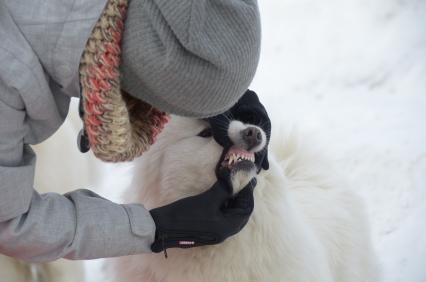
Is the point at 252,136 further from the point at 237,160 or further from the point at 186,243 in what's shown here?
the point at 186,243

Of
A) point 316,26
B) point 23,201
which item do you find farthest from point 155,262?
point 316,26

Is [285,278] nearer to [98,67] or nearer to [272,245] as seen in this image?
Result: [272,245]

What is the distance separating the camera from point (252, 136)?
1385mm

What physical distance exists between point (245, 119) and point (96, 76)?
500 mm

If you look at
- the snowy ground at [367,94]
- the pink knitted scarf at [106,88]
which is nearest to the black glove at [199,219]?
the pink knitted scarf at [106,88]

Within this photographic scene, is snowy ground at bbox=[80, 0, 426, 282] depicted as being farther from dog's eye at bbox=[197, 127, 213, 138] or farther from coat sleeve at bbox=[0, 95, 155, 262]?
coat sleeve at bbox=[0, 95, 155, 262]

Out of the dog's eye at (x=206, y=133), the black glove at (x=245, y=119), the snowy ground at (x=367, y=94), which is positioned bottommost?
the snowy ground at (x=367, y=94)

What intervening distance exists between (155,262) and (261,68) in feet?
9.20

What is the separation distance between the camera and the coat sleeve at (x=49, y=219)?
118cm

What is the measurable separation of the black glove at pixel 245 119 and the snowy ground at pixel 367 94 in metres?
0.61

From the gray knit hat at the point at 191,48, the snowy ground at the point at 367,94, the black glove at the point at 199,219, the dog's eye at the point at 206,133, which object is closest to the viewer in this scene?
the gray knit hat at the point at 191,48

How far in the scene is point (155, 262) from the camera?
1.58 m

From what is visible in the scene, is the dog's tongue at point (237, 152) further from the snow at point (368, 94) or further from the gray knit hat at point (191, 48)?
the snow at point (368, 94)

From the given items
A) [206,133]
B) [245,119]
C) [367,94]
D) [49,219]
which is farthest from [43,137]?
[367,94]
